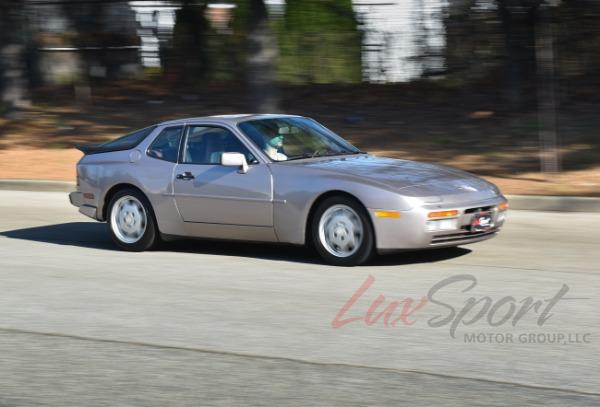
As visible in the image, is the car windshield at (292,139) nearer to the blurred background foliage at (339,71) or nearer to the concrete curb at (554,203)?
the concrete curb at (554,203)

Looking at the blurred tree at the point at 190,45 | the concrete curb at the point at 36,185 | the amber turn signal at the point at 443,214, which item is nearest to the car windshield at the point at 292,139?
the amber turn signal at the point at 443,214

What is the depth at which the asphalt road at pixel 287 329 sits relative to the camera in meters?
5.41

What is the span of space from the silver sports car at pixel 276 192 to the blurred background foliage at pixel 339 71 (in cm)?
625

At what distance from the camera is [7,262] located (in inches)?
387

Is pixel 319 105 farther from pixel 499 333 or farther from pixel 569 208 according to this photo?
pixel 499 333

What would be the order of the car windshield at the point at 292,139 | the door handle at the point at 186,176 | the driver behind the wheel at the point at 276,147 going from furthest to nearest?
the door handle at the point at 186,176
the car windshield at the point at 292,139
the driver behind the wheel at the point at 276,147

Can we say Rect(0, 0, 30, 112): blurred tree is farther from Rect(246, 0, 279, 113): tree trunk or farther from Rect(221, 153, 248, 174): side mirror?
Rect(221, 153, 248, 174): side mirror

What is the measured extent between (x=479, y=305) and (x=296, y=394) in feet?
7.85

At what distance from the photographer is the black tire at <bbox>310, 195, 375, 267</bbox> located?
8.71 metres

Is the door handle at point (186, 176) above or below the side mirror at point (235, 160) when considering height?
below

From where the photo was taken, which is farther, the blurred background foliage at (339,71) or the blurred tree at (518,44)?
the blurred tree at (518,44)

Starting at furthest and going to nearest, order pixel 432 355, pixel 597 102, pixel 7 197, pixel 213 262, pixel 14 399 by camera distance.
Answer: pixel 597 102 → pixel 7 197 → pixel 213 262 → pixel 432 355 → pixel 14 399

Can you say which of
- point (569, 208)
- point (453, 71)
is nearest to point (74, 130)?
point (453, 71)

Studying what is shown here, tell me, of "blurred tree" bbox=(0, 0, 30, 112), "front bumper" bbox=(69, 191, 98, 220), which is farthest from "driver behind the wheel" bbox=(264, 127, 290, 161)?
"blurred tree" bbox=(0, 0, 30, 112)
